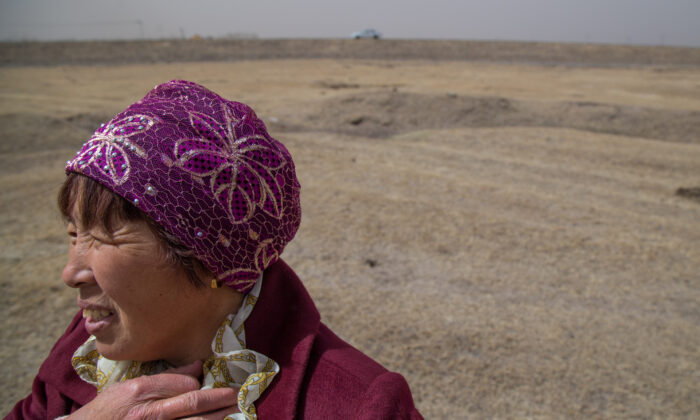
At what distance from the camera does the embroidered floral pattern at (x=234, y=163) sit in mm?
1094

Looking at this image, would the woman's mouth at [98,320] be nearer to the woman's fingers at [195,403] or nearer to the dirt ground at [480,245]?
the woman's fingers at [195,403]

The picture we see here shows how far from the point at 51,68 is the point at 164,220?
24.5 metres

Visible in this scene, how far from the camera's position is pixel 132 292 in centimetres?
115

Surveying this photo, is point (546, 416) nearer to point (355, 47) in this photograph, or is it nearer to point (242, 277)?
point (242, 277)

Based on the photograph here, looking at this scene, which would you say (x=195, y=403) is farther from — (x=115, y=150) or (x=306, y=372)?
(x=115, y=150)

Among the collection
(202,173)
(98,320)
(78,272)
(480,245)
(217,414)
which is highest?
(202,173)

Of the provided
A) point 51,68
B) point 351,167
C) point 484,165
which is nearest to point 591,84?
point 484,165

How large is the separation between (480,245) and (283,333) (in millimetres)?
3611

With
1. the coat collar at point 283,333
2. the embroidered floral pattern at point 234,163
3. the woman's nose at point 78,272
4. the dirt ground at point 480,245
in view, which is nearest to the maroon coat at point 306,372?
the coat collar at point 283,333

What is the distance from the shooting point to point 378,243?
465cm

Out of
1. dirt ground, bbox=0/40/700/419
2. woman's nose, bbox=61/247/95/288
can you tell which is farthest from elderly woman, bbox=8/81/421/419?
dirt ground, bbox=0/40/700/419

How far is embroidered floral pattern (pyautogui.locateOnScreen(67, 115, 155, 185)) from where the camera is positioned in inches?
42.3

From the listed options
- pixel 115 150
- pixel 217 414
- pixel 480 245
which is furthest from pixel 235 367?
pixel 480 245

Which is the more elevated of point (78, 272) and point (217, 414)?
point (78, 272)
